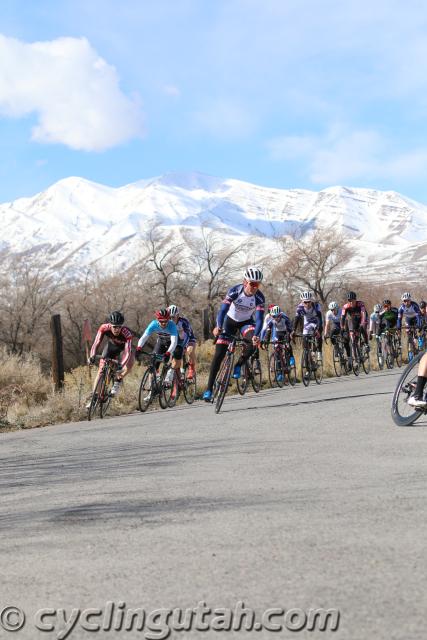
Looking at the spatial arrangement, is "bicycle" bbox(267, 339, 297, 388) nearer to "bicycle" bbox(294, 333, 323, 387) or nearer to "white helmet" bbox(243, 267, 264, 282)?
"bicycle" bbox(294, 333, 323, 387)

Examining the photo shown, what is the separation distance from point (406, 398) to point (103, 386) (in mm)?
6792

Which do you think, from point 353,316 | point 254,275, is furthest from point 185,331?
point 353,316

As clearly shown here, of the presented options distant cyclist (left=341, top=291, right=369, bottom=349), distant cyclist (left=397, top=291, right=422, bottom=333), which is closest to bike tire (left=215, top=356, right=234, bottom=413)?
distant cyclist (left=341, top=291, right=369, bottom=349)

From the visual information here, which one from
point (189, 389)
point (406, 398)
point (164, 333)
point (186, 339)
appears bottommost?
point (406, 398)

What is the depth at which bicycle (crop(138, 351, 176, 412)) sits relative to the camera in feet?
51.9

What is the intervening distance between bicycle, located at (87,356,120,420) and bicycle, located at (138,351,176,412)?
73cm

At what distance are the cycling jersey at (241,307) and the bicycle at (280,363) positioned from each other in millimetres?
5218

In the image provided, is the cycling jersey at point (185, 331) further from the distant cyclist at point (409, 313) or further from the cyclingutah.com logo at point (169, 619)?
the cyclingutah.com logo at point (169, 619)

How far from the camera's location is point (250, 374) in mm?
17016

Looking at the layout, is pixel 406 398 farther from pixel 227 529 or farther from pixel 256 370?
pixel 256 370

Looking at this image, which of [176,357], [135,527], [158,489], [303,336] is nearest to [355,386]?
[303,336]

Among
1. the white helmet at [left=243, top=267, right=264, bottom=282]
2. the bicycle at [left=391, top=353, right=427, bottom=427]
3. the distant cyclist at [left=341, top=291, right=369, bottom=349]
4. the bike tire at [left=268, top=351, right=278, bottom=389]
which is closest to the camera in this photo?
the bicycle at [left=391, top=353, right=427, bottom=427]

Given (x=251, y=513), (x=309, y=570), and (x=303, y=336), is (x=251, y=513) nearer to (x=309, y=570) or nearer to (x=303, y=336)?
(x=309, y=570)

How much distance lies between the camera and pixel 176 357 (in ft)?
52.9
